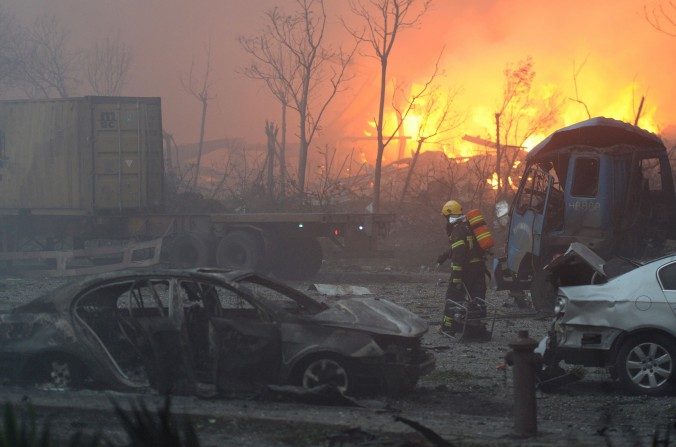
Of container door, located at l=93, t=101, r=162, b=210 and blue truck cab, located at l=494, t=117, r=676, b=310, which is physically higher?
container door, located at l=93, t=101, r=162, b=210

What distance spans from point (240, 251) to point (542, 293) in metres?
→ 6.81

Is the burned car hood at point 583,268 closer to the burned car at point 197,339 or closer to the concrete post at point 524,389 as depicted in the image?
the burned car at point 197,339

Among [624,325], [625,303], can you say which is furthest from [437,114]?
[624,325]

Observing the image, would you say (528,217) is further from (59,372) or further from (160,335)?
(59,372)

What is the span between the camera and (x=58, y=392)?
301 inches

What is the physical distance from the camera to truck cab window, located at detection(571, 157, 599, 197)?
12797 mm

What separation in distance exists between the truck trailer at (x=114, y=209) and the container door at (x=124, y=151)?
2 cm

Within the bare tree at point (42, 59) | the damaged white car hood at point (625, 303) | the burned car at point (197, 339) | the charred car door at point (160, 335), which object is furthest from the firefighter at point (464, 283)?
the bare tree at point (42, 59)

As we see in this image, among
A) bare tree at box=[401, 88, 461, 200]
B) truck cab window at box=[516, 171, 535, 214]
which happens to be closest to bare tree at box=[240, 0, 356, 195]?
bare tree at box=[401, 88, 461, 200]

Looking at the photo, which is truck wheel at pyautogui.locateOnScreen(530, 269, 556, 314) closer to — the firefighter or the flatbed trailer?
the firefighter

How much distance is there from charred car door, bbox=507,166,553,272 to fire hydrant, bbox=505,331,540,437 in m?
6.86

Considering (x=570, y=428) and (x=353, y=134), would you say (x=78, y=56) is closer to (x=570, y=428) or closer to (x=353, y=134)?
(x=353, y=134)

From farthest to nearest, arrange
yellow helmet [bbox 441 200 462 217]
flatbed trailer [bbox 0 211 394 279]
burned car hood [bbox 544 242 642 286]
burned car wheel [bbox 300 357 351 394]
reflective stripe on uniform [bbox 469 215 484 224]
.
A: flatbed trailer [bbox 0 211 394 279] → yellow helmet [bbox 441 200 462 217] → reflective stripe on uniform [bbox 469 215 484 224] → burned car hood [bbox 544 242 642 286] → burned car wheel [bbox 300 357 351 394]

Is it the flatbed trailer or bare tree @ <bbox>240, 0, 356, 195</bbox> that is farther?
bare tree @ <bbox>240, 0, 356, 195</bbox>
